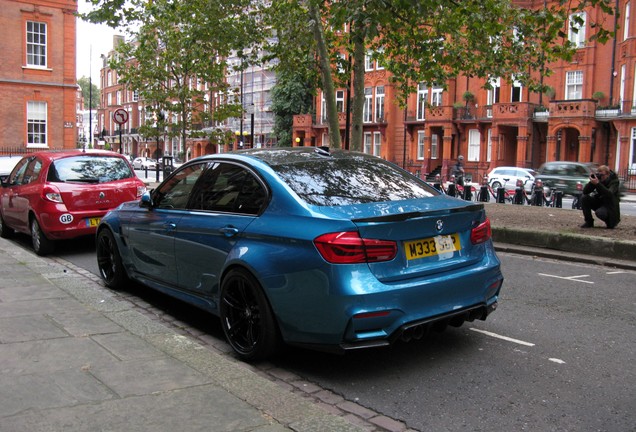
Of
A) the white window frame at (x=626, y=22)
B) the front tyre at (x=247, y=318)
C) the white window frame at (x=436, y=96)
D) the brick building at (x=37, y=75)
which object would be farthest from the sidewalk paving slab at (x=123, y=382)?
the white window frame at (x=436, y=96)

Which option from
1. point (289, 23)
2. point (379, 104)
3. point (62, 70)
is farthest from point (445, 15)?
point (379, 104)

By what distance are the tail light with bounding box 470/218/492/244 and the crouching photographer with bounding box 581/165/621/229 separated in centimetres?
703

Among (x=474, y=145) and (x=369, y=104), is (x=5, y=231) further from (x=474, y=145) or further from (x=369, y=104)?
(x=369, y=104)

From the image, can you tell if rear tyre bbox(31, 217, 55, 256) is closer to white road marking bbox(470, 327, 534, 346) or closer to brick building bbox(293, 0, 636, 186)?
white road marking bbox(470, 327, 534, 346)

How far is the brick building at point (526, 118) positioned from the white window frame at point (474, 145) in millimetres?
74

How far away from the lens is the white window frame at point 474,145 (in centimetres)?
4466

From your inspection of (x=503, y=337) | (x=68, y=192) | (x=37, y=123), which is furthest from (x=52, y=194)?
(x=37, y=123)

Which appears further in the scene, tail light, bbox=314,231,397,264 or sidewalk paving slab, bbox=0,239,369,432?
tail light, bbox=314,231,397,264

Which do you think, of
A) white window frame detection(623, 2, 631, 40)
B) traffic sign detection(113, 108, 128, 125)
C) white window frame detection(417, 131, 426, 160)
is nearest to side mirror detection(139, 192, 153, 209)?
traffic sign detection(113, 108, 128, 125)

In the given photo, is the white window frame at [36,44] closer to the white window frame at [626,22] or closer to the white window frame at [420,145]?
the white window frame at [420,145]

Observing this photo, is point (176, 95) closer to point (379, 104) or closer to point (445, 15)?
point (445, 15)

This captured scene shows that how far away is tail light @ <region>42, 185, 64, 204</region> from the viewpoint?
9352 millimetres

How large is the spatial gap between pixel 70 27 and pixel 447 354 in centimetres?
3867

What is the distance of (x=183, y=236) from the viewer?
215 inches
